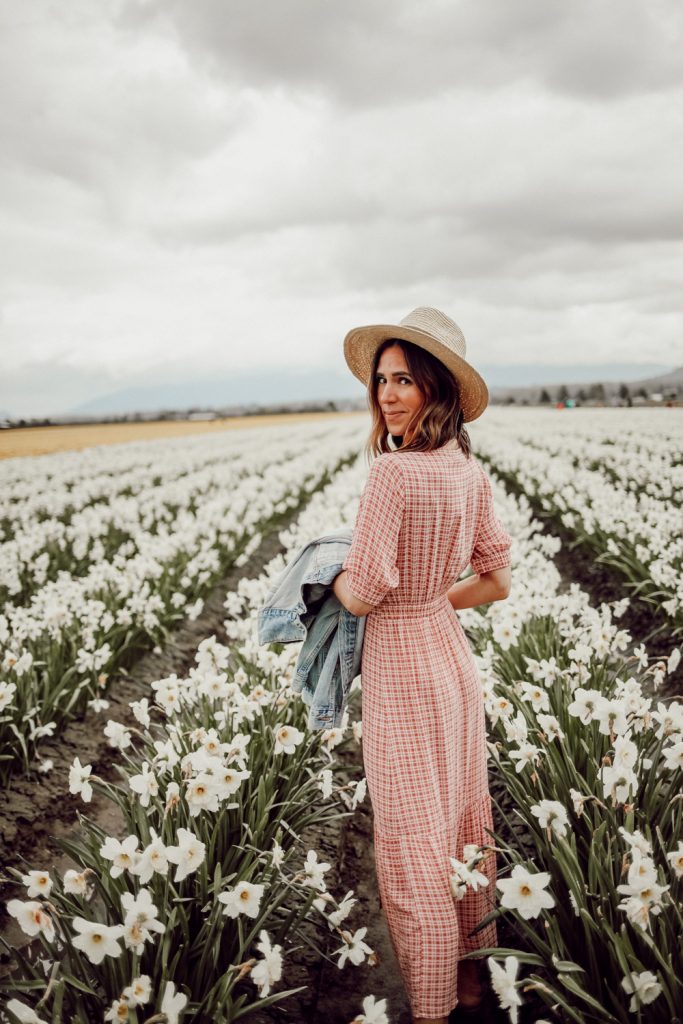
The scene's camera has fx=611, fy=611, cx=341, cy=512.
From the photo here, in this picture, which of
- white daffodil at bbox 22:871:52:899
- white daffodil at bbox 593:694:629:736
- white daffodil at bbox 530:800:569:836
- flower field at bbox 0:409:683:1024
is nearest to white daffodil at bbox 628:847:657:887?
flower field at bbox 0:409:683:1024

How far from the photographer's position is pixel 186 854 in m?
1.70

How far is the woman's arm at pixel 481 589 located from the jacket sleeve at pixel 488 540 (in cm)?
4

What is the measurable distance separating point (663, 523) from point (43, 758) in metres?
5.94

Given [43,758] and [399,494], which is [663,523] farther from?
[43,758]

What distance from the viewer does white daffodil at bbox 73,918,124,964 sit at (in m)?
1.51

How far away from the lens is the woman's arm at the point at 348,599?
1.86 meters

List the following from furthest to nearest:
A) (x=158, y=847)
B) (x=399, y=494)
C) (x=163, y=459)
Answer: (x=163, y=459)
(x=399, y=494)
(x=158, y=847)

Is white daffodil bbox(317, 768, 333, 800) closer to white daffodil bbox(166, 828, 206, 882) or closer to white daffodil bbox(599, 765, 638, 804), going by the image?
white daffodil bbox(166, 828, 206, 882)

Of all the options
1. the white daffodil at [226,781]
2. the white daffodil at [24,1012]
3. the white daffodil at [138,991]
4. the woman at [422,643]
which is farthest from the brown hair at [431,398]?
the white daffodil at [24,1012]

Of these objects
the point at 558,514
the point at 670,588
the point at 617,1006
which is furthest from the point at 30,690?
the point at 558,514

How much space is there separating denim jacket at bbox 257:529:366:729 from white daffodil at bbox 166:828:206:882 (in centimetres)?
56

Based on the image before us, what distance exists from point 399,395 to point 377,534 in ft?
1.59

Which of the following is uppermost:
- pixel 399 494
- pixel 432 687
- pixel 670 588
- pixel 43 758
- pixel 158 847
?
pixel 399 494

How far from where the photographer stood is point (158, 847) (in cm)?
165
